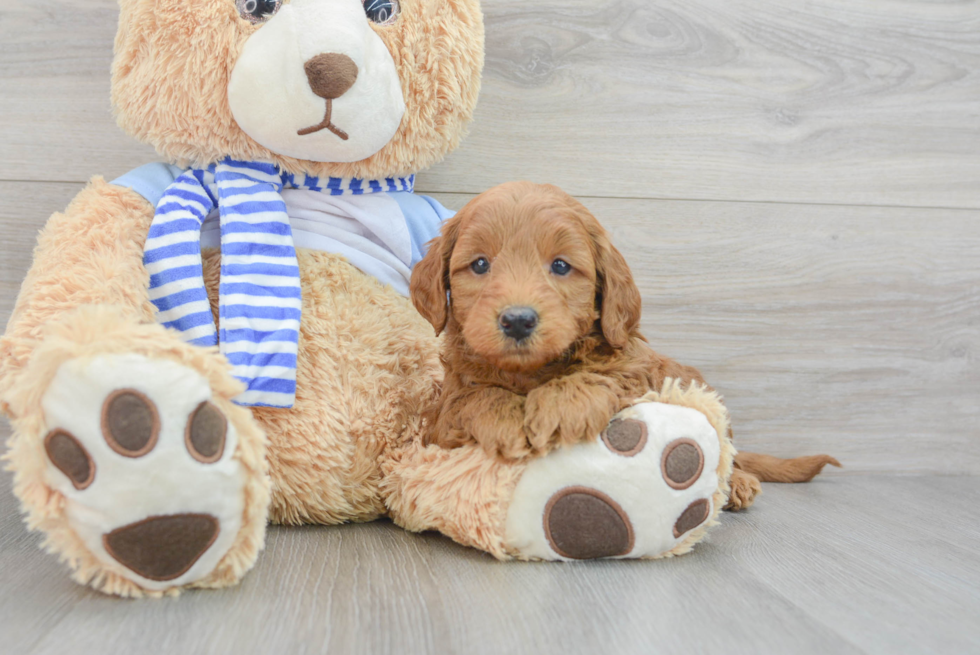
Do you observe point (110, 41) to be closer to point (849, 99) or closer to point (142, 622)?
point (142, 622)

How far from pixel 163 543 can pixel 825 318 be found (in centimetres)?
158

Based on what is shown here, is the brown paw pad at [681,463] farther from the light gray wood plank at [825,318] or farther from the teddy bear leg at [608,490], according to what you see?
the light gray wood plank at [825,318]

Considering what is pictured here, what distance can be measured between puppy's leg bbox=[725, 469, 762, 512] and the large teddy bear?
0.32 m

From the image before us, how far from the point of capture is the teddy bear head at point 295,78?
3.95 ft

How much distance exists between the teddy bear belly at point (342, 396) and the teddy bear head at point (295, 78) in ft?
0.65

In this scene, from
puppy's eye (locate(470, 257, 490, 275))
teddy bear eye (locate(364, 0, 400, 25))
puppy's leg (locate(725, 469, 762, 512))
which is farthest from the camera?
puppy's leg (locate(725, 469, 762, 512))

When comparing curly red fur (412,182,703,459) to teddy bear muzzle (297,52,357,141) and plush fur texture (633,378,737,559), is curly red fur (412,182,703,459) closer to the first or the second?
plush fur texture (633,378,737,559)

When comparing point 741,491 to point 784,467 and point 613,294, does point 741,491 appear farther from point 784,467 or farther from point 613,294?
point 613,294

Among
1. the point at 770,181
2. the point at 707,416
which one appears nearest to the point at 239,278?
the point at 707,416

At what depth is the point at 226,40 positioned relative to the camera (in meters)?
1.23

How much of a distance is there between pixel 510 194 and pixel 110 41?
1.04 metres

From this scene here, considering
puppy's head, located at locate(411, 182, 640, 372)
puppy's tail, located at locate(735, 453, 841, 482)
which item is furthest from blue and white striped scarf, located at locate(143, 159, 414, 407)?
puppy's tail, located at locate(735, 453, 841, 482)

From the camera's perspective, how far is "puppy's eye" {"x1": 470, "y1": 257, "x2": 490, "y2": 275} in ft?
3.82

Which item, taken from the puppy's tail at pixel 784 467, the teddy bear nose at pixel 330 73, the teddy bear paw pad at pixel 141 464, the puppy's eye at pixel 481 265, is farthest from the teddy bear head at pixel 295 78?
the puppy's tail at pixel 784 467
